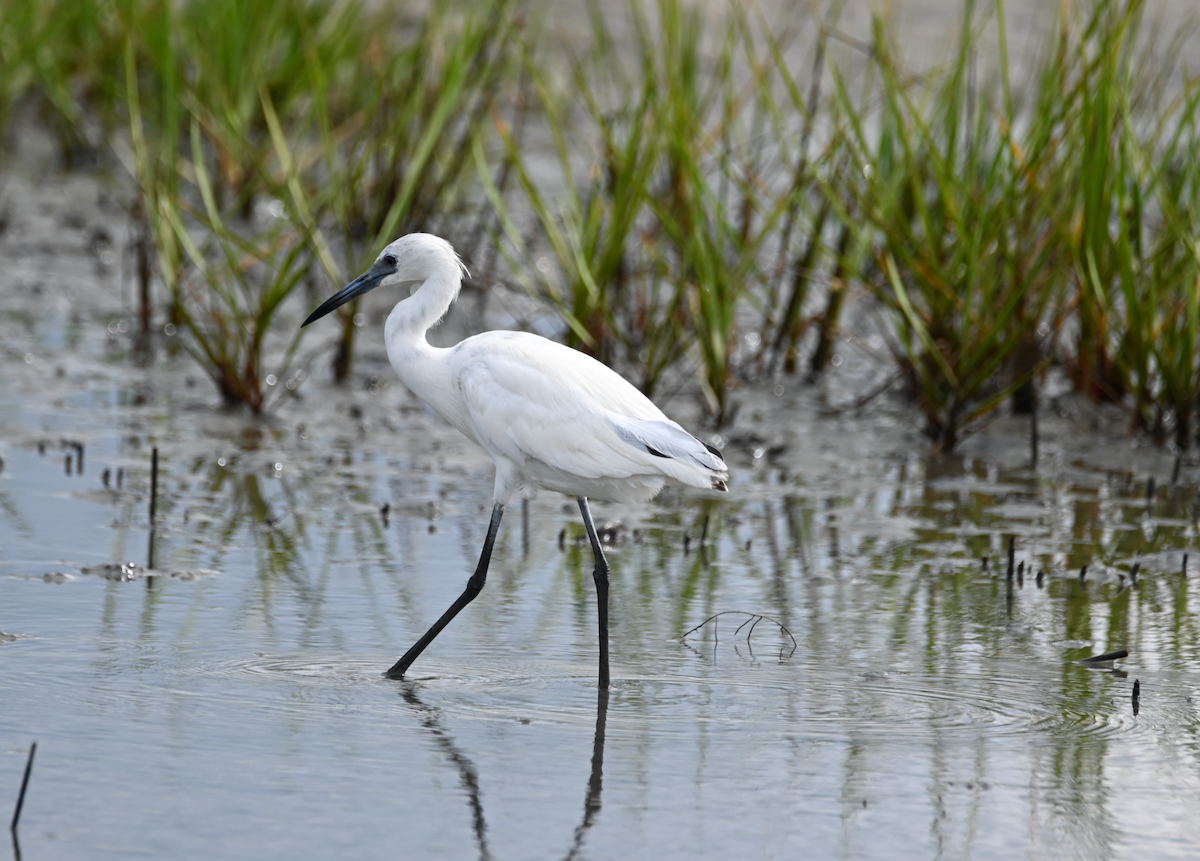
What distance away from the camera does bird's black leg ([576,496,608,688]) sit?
398 cm

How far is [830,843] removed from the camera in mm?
3131

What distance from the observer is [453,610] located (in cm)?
421

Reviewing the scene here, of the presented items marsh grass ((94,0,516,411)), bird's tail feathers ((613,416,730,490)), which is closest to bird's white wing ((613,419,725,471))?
bird's tail feathers ((613,416,730,490))

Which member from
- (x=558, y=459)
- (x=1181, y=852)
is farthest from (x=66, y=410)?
(x=1181, y=852)

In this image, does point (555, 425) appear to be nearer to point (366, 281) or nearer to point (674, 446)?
point (674, 446)

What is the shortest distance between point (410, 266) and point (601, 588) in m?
1.01

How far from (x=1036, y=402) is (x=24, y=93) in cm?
725

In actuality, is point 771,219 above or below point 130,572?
above

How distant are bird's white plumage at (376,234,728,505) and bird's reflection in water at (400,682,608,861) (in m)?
0.55

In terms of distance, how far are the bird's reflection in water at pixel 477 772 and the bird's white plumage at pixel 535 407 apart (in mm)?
553

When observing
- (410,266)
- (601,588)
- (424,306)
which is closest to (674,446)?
(601,588)

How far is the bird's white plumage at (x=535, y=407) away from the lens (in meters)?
4.06

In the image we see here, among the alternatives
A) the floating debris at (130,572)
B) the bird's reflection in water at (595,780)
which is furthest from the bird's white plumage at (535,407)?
the floating debris at (130,572)

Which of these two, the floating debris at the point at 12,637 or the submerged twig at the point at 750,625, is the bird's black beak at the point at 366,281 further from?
the submerged twig at the point at 750,625
